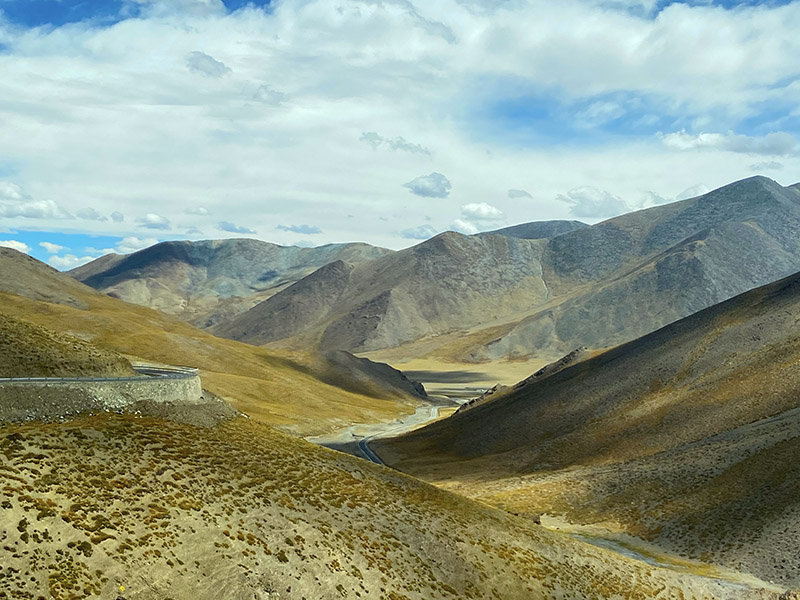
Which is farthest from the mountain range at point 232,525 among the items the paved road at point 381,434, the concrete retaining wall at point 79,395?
the paved road at point 381,434

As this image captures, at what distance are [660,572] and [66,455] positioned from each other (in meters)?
28.8

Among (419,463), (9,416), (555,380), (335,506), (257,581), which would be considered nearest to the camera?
(257,581)

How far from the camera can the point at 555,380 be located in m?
99.9

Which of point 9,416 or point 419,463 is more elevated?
point 9,416

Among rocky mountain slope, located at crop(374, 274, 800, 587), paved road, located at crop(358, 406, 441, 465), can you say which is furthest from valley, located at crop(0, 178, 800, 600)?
paved road, located at crop(358, 406, 441, 465)

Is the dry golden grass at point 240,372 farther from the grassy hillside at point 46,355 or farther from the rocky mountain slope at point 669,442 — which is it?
the grassy hillside at point 46,355

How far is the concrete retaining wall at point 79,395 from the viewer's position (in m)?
26.2

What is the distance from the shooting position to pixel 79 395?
28.3 m

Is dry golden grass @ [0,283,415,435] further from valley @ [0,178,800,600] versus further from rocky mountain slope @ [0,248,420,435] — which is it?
valley @ [0,178,800,600]

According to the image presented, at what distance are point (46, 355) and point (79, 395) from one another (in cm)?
562

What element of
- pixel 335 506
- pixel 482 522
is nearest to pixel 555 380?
pixel 482 522

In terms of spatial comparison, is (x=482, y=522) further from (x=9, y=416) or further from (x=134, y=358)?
(x=134, y=358)

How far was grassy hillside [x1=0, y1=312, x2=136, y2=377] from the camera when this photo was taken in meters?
31.3

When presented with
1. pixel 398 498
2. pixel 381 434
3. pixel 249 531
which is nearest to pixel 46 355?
pixel 249 531
